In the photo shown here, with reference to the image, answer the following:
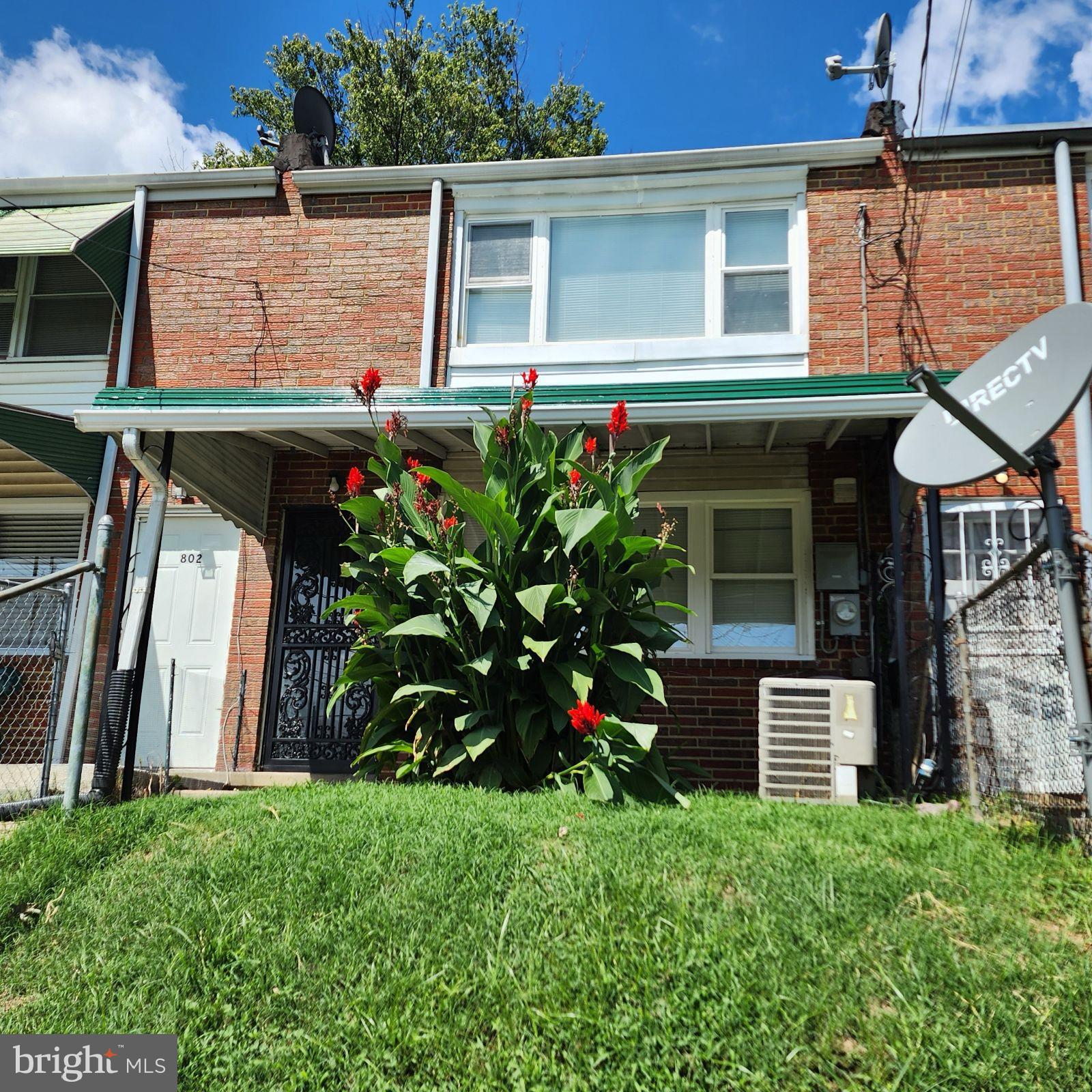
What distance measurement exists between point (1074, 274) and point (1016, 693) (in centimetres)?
444

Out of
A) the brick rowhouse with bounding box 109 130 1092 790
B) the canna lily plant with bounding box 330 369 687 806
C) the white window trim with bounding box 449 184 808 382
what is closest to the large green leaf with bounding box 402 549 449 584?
the canna lily plant with bounding box 330 369 687 806

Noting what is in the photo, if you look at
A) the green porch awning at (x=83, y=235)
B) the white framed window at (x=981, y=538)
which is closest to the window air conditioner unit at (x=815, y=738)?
the white framed window at (x=981, y=538)

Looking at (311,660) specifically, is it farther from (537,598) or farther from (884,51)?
(884,51)

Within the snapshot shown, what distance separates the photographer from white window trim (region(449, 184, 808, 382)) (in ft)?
27.0

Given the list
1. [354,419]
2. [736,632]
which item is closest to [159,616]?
[354,419]

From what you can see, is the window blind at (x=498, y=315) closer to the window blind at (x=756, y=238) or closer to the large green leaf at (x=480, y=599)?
the window blind at (x=756, y=238)

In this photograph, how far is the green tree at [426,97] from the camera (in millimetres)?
18047

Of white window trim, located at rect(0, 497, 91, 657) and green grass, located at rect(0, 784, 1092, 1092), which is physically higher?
white window trim, located at rect(0, 497, 91, 657)

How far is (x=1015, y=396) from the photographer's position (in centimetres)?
398

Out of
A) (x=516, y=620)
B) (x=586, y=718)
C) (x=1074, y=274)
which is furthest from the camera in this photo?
(x=1074, y=274)

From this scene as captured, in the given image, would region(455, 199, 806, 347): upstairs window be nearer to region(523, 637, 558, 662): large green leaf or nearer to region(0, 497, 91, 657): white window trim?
region(0, 497, 91, 657): white window trim

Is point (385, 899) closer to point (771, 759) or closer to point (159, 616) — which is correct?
point (771, 759)

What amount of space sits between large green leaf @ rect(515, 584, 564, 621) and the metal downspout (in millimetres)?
5086

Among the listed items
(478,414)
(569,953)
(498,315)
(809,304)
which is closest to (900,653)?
(478,414)
